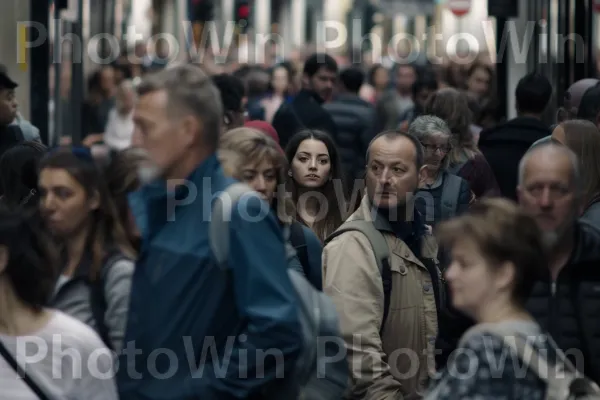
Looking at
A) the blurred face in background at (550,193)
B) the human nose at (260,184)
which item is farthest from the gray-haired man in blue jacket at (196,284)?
the human nose at (260,184)

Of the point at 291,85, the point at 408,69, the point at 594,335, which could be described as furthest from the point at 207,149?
the point at 291,85

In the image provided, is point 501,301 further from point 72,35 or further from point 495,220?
point 72,35

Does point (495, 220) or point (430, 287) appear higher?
point (495, 220)

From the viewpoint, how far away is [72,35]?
17062 mm

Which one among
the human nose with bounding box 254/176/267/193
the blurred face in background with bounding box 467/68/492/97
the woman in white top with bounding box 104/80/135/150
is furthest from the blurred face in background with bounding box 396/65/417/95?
the human nose with bounding box 254/176/267/193

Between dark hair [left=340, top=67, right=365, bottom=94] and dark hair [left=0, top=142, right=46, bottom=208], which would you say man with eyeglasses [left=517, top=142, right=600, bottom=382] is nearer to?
dark hair [left=0, top=142, right=46, bottom=208]

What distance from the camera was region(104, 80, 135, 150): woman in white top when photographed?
18859 millimetres

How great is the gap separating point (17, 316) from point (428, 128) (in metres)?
4.51

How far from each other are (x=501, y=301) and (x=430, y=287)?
2330 millimetres

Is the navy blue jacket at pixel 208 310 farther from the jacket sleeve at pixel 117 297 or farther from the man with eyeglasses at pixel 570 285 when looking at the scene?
the man with eyeglasses at pixel 570 285

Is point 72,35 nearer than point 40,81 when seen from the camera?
No

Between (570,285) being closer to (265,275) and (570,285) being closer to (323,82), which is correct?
(265,275)

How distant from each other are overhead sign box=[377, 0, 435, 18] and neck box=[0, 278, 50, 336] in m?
28.2

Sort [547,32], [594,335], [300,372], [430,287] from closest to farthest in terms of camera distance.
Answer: [300,372], [594,335], [430,287], [547,32]
